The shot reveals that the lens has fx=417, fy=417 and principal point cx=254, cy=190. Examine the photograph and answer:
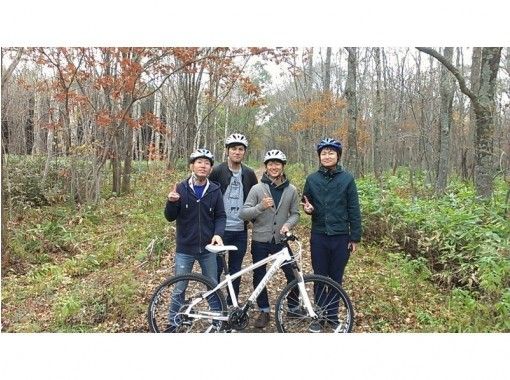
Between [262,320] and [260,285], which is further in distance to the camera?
[262,320]

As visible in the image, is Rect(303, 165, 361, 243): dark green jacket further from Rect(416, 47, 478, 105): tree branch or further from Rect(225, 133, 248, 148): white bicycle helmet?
Rect(416, 47, 478, 105): tree branch

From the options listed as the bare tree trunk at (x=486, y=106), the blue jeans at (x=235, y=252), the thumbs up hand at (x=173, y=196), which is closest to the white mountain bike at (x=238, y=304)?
the blue jeans at (x=235, y=252)

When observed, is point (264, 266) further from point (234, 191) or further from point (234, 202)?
point (234, 191)

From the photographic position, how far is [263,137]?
22.5 meters

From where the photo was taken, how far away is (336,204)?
4047 millimetres

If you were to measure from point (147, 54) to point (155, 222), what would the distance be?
12.0 feet

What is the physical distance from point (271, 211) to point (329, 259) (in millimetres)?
746

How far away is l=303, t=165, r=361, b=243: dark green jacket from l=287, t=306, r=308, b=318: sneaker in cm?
77

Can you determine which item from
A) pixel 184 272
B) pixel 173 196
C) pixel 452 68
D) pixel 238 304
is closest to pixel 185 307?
pixel 184 272

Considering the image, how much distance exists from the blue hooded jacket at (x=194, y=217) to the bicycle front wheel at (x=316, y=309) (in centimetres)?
91

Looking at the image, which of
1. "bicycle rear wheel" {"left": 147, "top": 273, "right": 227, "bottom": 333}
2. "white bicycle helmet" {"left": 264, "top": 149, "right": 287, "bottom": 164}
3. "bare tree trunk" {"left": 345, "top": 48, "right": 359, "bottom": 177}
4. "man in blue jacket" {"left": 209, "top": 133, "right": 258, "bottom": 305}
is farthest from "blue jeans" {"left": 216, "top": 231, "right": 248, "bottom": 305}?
"bare tree trunk" {"left": 345, "top": 48, "right": 359, "bottom": 177}

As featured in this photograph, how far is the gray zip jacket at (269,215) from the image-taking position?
410cm

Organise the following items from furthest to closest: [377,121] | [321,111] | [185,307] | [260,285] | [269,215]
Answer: [377,121] < [321,111] < [269,215] < [260,285] < [185,307]

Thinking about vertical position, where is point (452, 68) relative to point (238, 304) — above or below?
above
